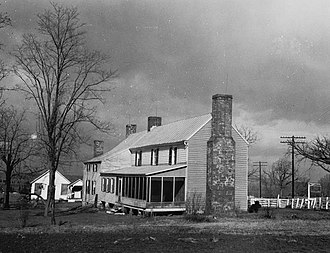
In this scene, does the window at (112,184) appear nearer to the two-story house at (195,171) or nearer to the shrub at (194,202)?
the two-story house at (195,171)

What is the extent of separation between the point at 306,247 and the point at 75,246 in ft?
27.0

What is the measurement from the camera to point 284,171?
76.0 metres

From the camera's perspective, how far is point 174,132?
37.4 metres

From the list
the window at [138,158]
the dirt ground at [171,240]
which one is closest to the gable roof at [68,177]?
the window at [138,158]

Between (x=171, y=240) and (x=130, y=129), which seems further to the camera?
(x=130, y=129)

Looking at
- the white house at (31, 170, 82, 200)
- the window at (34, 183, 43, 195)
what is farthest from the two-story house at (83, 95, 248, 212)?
the white house at (31, 170, 82, 200)

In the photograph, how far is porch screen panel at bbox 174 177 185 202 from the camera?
3219cm

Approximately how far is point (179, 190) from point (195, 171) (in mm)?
1899

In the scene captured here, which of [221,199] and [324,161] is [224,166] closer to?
[221,199]

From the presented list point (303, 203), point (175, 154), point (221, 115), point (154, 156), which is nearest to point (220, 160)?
point (221, 115)

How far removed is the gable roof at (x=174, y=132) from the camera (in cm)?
3367

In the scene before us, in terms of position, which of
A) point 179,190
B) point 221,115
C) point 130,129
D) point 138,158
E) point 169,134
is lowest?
point 179,190

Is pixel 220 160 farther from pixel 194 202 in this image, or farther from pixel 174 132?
pixel 174 132

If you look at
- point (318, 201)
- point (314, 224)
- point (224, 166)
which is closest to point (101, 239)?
point (314, 224)
